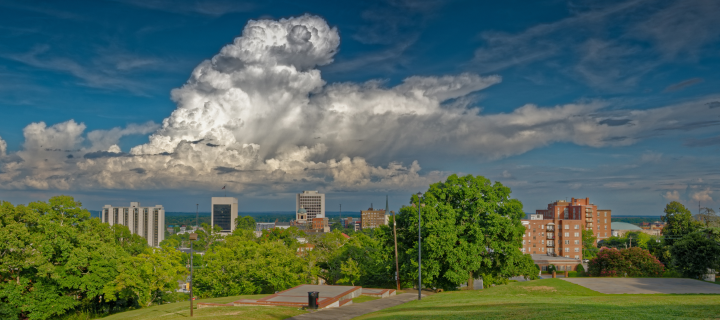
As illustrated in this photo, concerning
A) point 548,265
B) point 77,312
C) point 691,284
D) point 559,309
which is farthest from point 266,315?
point 548,265

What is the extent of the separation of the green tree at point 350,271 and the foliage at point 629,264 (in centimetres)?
3165

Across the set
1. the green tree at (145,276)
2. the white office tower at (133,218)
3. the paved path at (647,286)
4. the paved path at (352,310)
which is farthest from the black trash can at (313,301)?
the white office tower at (133,218)

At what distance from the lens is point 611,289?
34625mm

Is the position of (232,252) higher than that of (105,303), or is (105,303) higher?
(232,252)

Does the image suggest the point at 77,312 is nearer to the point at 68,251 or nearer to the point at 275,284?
the point at 68,251

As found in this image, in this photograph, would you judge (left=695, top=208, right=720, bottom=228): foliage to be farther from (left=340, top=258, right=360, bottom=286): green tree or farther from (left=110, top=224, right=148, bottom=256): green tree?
(left=110, top=224, right=148, bottom=256): green tree

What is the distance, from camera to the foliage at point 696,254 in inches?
1731

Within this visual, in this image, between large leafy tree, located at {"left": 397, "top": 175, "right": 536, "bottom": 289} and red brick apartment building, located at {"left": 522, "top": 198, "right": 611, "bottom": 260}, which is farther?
red brick apartment building, located at {"left": 522, "top": 198, "right": 611, "bottom": 260}

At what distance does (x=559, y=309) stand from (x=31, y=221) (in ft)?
148

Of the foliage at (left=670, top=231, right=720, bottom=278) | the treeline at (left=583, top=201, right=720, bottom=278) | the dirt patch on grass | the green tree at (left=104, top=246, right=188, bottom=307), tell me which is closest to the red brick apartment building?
the treeline at (left=583, top=201, right=720, bottom=278)

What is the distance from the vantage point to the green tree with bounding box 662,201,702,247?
71.0 meters

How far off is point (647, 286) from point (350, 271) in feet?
85.1

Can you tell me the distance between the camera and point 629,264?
2080 inches

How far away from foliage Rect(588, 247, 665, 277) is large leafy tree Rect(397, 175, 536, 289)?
1978 cm
